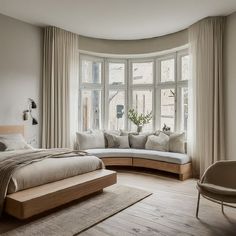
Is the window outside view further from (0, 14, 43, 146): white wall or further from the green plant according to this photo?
(0, 14, 43, 146): white wall

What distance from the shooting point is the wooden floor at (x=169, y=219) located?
2527 mm

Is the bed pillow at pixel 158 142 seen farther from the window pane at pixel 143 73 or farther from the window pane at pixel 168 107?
the window pane at pixel 143 73

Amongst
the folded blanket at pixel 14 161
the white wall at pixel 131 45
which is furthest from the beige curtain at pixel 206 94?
the folded blanket at pixel 14 161

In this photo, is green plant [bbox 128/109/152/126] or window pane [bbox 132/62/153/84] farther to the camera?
window pane [bbox 132/62/153/84]

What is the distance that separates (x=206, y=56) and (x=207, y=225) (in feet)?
9.82

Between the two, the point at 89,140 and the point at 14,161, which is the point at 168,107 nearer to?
the point at 89,140

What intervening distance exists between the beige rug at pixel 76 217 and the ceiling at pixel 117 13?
9.85ft

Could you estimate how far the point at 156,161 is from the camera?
4.79 m

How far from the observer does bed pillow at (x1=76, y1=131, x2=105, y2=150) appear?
536 centimetres

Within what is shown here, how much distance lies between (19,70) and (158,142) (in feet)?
10.4

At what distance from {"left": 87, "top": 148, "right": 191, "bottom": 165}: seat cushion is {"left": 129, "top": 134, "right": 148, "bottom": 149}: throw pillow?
0.22m

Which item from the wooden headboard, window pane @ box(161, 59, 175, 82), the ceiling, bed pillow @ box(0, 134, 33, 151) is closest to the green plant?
window pane @ box(161, 59, 175, 82)

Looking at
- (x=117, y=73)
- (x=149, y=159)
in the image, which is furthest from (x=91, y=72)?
(x=149, y=159)

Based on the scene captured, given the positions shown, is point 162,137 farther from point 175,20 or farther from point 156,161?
point 175,20
